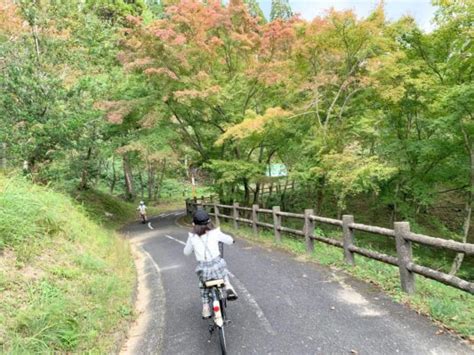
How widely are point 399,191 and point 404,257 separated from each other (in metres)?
11.1

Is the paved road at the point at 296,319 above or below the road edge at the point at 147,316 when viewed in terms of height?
above

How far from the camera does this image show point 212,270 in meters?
4.51

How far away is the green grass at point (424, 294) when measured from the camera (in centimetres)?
439

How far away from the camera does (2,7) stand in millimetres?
14508

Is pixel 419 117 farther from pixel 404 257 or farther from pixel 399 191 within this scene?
pixel 404 257

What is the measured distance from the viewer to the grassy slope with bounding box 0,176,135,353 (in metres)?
4.27

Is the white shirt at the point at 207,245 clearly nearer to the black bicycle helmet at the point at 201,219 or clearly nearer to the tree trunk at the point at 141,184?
the black bicycle helmet at the point at 201,219

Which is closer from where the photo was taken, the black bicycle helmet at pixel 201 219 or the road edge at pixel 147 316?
the black bicycle helmet at pixel 201 219

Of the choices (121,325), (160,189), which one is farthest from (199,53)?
(160,189)

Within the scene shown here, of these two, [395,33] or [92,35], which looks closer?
[395,33]

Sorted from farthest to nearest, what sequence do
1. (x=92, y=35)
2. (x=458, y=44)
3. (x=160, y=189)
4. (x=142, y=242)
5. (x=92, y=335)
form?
(x=160, y=189) → (x=92, y=35) → (x=142, y=242) → (x=458, y=44) → (x=92, y=335)

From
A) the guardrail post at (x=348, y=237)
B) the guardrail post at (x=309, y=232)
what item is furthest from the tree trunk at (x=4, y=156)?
the guardrail post at (x=348, y=237)

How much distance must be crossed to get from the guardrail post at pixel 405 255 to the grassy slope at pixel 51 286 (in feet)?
A: 13.5

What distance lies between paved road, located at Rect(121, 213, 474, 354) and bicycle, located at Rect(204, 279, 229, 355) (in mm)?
231
